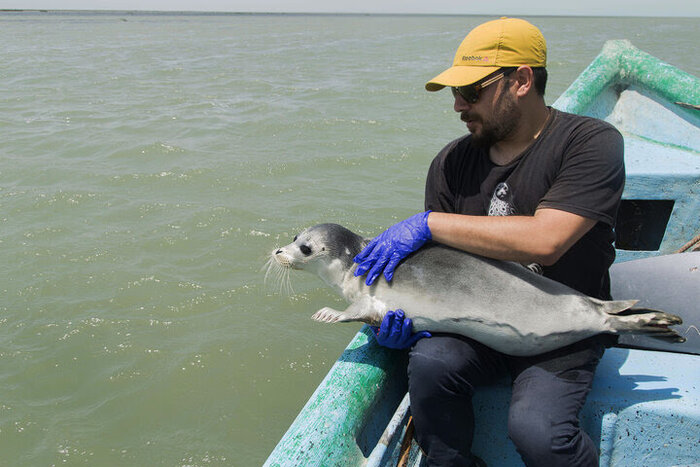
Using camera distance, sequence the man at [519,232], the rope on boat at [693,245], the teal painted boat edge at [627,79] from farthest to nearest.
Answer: the teal painted boat edge at [627,79] → the rope on boat at [693,245] → the man at [519,232]

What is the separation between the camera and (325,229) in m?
2.97

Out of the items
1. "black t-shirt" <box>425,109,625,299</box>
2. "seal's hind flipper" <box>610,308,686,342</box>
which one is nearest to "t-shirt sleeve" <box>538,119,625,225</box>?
"black t-shirt" <box>425,109,625,299</box>

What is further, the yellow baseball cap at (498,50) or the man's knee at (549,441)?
the yellow baseball cap at (498,50)

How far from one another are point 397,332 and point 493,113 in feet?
3.44

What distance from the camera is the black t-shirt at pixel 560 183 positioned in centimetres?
233

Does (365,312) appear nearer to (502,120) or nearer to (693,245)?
(502,120)

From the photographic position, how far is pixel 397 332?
2.58 meters

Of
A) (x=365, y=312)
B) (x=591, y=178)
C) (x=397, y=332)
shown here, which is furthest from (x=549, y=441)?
(x=591, y=178)

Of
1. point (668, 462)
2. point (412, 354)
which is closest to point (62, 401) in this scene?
point (412, 354)

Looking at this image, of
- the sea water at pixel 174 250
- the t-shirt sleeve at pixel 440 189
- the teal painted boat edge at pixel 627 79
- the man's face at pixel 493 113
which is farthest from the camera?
the teal painted boat edge at pixel 627 79

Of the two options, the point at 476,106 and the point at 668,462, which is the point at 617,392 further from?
the point at 476,106

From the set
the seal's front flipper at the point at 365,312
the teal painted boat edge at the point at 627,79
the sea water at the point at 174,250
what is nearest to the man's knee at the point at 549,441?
the seal's front flipper at the point at 365,312

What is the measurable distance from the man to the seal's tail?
123 mm

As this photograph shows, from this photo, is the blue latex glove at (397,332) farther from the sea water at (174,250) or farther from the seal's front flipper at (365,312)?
the sea water at (174,250)
